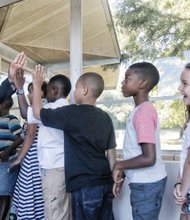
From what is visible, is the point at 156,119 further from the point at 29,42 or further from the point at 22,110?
the point at 29,42

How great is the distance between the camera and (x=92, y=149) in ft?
5.29

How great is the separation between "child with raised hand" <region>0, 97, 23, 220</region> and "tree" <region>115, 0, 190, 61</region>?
96 centimetres

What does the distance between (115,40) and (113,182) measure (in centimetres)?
109

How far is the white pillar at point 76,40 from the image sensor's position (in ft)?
7.34

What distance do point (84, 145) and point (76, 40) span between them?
3.17 ft

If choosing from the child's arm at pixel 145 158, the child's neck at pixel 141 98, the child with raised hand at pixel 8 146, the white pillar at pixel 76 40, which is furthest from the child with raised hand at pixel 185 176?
the child with raised hand at pixel 8 146

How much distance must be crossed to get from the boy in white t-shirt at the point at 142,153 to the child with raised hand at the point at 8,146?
0.86m

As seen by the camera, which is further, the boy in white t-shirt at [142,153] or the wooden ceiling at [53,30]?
the wooden ceiling at [53,30]

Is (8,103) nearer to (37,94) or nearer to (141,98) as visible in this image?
(37,94)

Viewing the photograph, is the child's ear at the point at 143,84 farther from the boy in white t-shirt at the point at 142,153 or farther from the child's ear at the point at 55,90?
the child's ear at the point at 55,90

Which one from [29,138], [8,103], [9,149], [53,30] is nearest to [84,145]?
[29,138]

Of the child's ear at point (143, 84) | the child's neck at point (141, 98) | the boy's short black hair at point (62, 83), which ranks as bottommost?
the child's neck at point (141, 98)

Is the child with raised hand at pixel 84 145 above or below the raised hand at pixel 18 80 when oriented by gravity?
below

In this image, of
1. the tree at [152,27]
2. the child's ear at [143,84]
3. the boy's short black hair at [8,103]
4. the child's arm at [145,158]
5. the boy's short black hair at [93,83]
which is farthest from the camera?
the boy's short black hair at [8,103]
